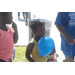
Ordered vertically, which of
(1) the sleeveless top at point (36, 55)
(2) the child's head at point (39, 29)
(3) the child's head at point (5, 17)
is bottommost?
(1) the sleeveless top at point (36, 55)

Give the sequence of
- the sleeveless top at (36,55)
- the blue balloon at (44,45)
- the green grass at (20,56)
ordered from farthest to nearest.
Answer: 1. the green grass at (20,56)
2. the sleeveless top at (36,55)
3. the blue balloon at (44,45)

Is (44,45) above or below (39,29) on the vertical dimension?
below

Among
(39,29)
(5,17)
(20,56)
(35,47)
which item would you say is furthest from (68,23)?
(20,56)

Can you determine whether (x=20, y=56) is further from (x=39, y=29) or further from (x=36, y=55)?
(x=39, y=29)

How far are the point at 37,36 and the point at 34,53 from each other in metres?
0.24

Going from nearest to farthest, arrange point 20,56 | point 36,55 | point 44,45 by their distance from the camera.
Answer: point 44,45, point 36,55, point 20,56

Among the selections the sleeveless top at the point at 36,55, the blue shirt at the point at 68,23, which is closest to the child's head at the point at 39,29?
the sleeveless top at the point at 36,55

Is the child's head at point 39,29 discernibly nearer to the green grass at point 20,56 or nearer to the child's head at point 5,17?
the child's head at point 5,17

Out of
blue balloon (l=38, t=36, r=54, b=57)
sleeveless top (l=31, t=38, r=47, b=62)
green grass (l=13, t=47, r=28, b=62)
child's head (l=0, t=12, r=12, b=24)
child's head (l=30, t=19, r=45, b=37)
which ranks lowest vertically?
green grass (l=13, t=47, r=28, b=62)

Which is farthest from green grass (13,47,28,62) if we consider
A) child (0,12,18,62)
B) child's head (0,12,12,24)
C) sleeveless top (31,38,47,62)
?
child's head (0,12,12,24)

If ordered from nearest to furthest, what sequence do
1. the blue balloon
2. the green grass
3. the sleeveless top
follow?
the blue balloon < the sleeveless top < the green grass

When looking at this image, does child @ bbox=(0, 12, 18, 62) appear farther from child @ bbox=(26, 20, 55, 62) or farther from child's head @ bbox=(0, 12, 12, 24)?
child @ bbox=(26, 20, 55, 62)
